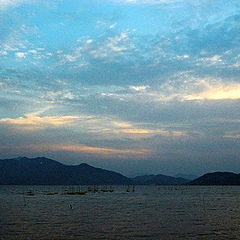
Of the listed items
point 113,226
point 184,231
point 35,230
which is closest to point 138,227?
point 113,226

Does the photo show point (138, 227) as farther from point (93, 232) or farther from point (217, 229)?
point (217, 229)

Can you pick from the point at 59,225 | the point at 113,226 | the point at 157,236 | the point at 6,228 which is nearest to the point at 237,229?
the point at 157,236

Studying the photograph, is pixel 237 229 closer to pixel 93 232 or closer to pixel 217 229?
pixel 217 229

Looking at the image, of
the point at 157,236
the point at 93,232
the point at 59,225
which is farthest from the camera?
the point at 59,225

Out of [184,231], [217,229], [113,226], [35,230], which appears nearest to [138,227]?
[113,226]

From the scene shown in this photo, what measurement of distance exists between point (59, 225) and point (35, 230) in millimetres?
4714

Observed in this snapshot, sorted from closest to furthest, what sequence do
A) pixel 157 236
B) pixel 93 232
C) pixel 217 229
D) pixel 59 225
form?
pixel 157 236 < pixel 93 232 < pixel 217 229 < pixel 59 225

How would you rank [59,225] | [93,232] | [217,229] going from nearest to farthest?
[93,232], [217,229], [59,225]

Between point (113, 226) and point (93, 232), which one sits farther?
point (113, 226)

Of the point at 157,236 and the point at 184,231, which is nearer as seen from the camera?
the point at 157,236

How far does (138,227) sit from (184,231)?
6041 millimetres

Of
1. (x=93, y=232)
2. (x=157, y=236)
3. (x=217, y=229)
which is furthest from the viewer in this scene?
(x=217, y=229)

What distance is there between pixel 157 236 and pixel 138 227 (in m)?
6.81

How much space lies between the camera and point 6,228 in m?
43.5
